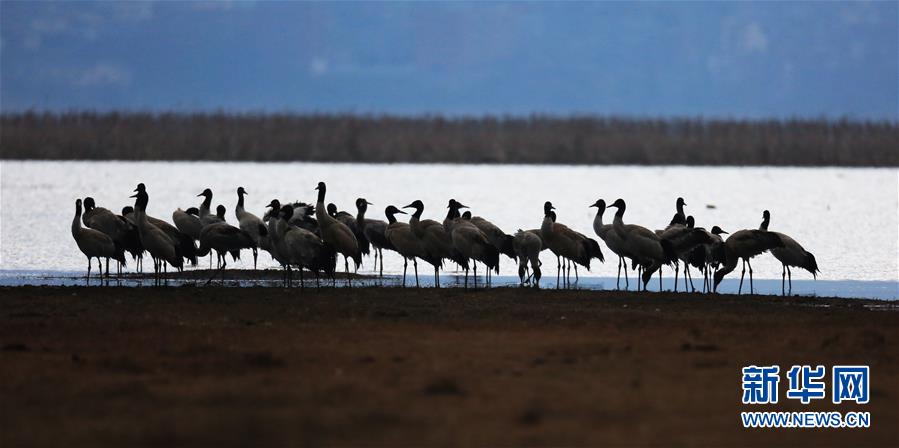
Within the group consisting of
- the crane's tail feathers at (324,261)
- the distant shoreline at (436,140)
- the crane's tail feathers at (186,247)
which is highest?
the distant shoreline at (436,140)

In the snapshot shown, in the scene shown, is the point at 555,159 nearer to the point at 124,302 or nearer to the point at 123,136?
the point at 123,136

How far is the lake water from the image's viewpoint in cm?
2698

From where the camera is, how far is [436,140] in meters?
82.1

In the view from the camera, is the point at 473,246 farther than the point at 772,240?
No

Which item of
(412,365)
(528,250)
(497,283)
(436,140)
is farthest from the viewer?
(436,140)

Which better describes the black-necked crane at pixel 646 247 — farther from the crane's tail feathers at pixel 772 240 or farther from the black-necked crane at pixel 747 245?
the crane's tail feathers at pixel 772 240

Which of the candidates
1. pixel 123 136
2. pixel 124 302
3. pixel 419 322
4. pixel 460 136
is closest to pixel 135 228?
pixel 124 302

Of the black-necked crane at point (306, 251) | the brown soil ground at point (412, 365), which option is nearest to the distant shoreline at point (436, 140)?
the black-necked crane at point (306, 251)

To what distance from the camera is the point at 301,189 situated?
53.3 meters

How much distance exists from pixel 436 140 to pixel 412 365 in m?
71.0

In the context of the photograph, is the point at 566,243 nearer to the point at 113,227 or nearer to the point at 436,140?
the point at 113,227

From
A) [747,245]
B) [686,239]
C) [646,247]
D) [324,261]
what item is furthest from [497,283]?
[747,245]

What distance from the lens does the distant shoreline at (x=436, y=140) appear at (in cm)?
7425

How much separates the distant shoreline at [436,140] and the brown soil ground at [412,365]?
5733cm
